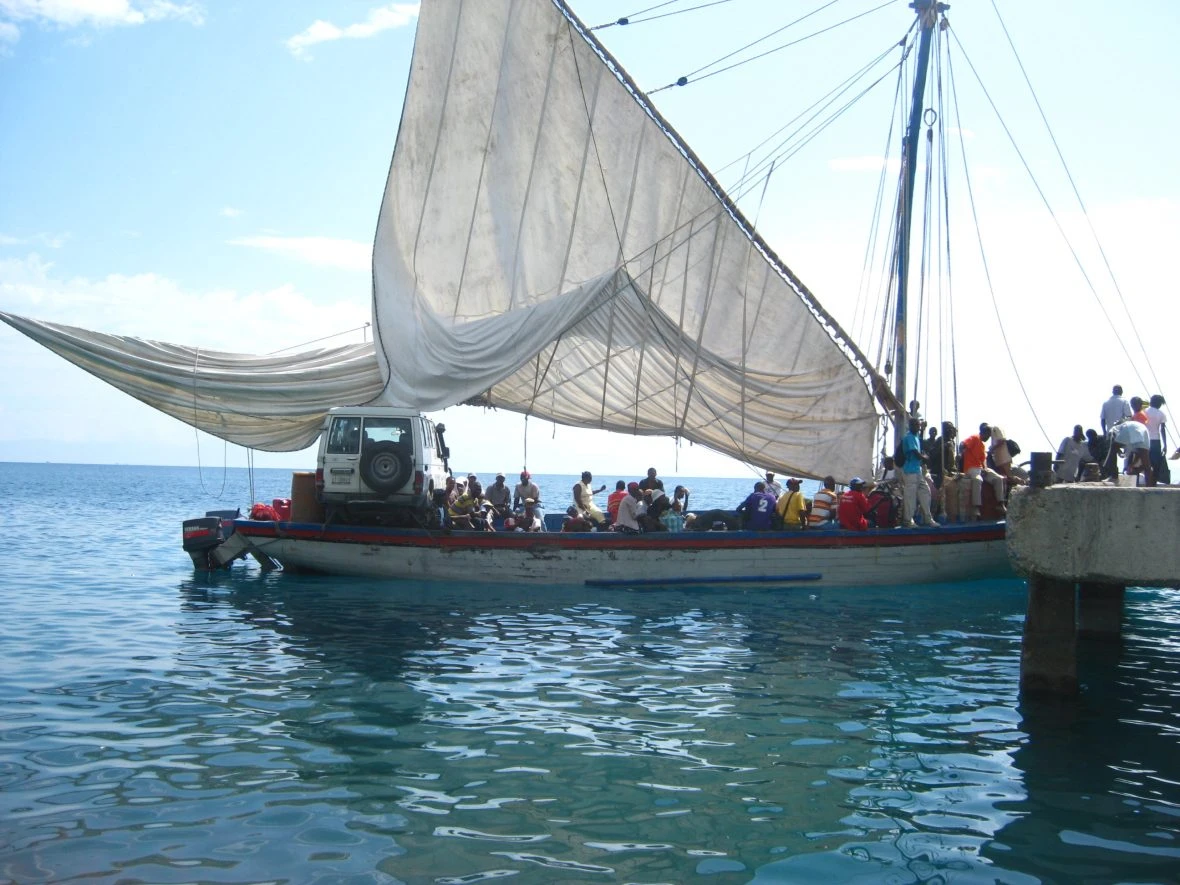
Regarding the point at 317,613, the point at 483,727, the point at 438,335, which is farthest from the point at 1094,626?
the point at 438,335

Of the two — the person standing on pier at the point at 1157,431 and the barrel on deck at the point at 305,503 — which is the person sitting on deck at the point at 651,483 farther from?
the person standing on pier at the point at 1157,431

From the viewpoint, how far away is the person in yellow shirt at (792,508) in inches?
794

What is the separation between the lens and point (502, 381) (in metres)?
22.6

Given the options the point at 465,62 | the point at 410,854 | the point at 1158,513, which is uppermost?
the point at 465,62

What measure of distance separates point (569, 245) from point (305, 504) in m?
7.36

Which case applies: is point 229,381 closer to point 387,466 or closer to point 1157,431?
point 387,466

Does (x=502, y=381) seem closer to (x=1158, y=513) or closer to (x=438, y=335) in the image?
(x=438, y=335)

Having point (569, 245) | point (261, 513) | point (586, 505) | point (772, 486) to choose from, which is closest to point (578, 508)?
point (586, 505)

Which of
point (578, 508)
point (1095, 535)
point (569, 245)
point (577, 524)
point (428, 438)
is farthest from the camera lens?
point (578, 508)

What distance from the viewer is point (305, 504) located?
20969 mm

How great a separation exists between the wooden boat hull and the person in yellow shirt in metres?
0.68

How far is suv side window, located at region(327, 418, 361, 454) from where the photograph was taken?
19.8 metres

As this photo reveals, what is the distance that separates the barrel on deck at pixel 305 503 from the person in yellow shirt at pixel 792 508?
8.88 m

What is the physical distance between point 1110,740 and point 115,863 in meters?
8.10
